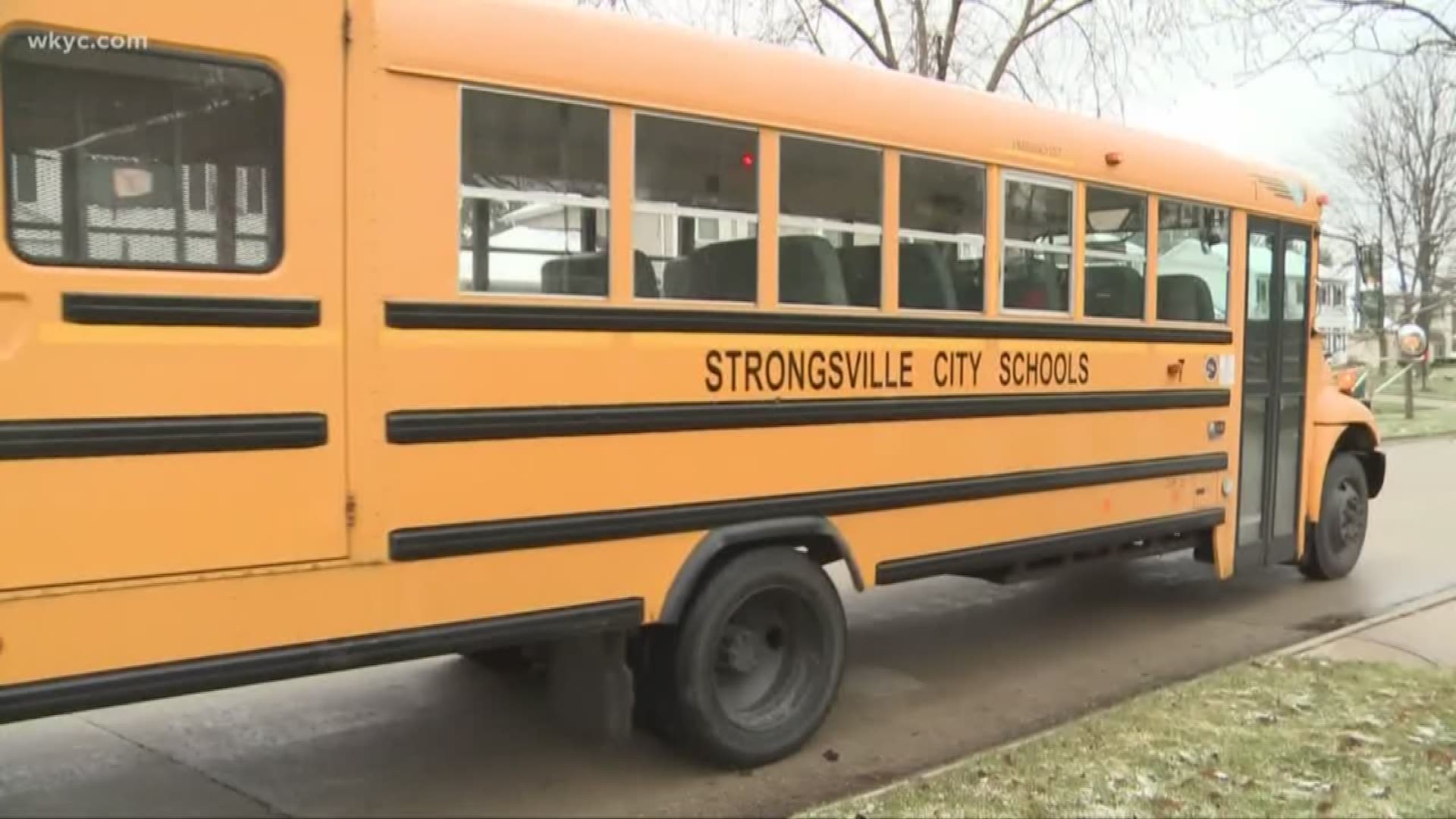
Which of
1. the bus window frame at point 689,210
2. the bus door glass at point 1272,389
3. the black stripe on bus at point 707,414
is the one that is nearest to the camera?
the black stripe on bus at point 707,414

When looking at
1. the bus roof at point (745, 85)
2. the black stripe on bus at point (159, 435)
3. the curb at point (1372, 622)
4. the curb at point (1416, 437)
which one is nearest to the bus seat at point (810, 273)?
the bus roof at point (745, 85)

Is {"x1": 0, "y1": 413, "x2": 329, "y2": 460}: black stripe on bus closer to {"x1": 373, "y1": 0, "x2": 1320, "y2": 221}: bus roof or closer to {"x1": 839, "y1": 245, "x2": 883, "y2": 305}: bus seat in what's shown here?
{"x1": 373, "y1": 0, "x2": 1320, "y2": 221}: bus roof

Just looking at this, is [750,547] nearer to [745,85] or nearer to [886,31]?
[745,85]

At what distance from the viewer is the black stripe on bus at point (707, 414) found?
146 inches

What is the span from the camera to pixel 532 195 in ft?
12.8

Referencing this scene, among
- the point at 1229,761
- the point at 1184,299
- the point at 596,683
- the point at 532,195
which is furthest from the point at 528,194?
the point at 1184,299

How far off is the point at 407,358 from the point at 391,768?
175 cm

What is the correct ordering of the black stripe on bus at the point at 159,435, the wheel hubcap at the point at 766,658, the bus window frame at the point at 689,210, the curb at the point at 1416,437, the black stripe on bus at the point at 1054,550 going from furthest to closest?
the curb at the point at 1416,437 < the black stripe on bus at the point at 1054,550 < the wheel hubcap at the point at 766,658 < the bus window frame at the point at 689,210 < the black stripe on bus at the point at 159,435

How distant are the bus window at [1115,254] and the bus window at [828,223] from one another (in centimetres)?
143

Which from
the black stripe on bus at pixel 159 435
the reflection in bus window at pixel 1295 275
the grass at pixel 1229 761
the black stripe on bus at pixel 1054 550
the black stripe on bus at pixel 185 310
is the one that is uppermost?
the reflection in bus window at pixel 1295 275

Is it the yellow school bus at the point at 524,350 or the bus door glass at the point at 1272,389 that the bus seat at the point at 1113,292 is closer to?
the yellow school bus at the point at 524,350

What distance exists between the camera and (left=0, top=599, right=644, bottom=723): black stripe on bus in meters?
3.15

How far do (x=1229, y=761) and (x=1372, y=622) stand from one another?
2830 mm

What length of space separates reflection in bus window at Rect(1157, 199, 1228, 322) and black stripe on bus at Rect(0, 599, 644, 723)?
11.6ft
